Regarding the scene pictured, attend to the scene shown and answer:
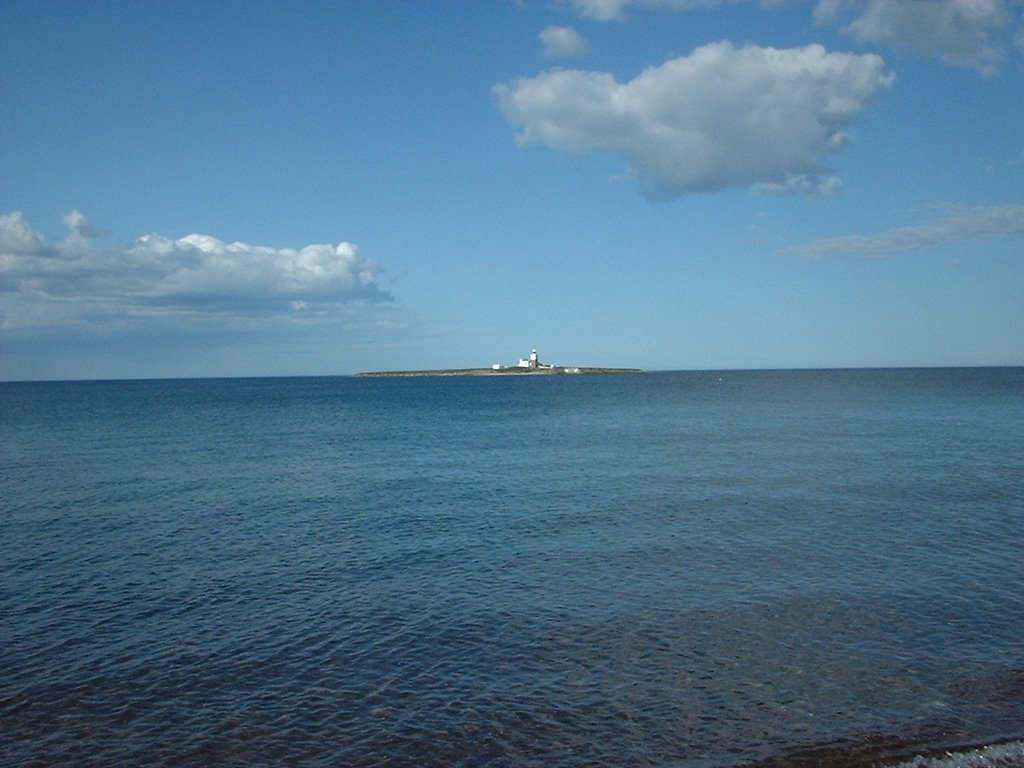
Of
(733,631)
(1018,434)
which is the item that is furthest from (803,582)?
(1018,434)

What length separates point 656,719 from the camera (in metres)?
16.3

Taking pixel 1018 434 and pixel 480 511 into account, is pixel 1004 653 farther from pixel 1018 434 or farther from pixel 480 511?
pixel 1018 434

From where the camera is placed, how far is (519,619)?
22.6 m

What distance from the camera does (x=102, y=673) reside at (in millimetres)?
19188

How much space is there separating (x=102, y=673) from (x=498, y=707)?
35.7 feet

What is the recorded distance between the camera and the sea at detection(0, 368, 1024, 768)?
15.8 metres

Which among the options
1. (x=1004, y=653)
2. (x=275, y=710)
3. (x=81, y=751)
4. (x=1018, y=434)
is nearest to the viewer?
(x=81, y=751)

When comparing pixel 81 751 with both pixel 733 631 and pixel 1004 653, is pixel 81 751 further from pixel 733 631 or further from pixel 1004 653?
pixel 1004 653

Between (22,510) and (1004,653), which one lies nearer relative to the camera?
(1004,653)

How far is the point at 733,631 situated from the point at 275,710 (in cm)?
1292

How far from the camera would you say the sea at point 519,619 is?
15766 millimetres

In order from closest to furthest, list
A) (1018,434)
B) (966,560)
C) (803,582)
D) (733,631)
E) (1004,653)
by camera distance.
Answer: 1. (1004,653)
2. (733,631)
3. (803,582)
4. (966,560)
5. (1018,434)

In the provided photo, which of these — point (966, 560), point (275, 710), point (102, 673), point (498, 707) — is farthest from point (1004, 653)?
point (102, 673)

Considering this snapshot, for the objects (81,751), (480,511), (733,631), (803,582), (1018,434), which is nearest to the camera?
(81,751)
